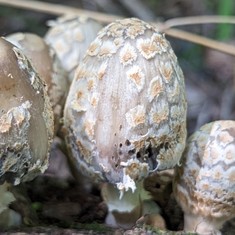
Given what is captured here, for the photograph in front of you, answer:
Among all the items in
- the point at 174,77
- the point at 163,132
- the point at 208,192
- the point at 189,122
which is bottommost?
the point at 189,122

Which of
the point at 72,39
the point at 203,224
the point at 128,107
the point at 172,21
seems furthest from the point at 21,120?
the point at 172,21

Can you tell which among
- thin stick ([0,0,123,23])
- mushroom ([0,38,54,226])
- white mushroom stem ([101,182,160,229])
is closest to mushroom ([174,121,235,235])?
white mushroom stem ([101,182,160,229])

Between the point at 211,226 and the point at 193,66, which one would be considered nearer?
the point at 211,226

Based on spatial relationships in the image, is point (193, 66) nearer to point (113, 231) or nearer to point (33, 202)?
point (33, 202)

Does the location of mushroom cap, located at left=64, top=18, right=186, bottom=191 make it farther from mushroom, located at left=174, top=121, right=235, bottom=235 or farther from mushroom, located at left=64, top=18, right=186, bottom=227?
mushroom, located at left=174, top=121, right=235, bottom=235

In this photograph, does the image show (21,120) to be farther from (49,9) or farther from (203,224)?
(49,9)

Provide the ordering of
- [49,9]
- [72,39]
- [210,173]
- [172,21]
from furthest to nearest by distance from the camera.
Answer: [49,9], [172,21], [72,39], [210,173]

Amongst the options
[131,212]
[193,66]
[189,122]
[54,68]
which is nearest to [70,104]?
[54,68]
